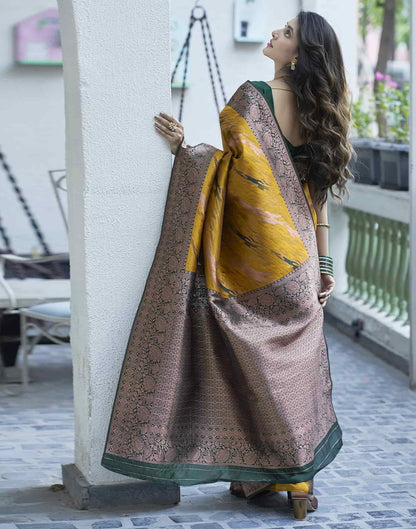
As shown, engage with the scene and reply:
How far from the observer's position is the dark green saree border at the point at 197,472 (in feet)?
12.5

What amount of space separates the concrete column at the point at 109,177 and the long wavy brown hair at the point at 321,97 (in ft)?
1.66

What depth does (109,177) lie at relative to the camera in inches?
151

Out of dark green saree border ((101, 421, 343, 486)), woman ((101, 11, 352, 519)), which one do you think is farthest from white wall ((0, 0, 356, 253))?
dark green saree border ((101, 421, 343, 486))

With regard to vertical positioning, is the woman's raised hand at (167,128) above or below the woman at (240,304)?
above

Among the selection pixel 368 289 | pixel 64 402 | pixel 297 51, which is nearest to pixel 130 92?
pixel 297 51

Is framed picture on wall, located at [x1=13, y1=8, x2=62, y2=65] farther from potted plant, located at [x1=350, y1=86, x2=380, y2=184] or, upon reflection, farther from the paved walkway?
the paved walkway

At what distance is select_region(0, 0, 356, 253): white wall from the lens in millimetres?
8508

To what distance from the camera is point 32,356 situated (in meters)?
7.10

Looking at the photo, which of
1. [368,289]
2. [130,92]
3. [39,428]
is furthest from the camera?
[368,289]

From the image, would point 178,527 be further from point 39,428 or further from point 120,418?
point 39,428

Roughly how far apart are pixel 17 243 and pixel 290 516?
512 centimetres

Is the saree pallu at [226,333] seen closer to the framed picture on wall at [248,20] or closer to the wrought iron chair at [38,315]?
the wrought iron chair at [38,315]

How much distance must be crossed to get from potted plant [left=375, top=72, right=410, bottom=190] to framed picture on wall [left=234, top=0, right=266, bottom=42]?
1230 millimetres

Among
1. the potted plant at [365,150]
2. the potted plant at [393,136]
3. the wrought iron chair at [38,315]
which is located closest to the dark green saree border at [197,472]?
the wrought iron chair at [38,315]
